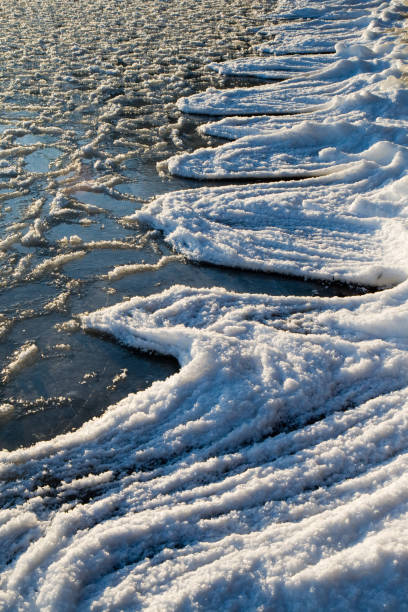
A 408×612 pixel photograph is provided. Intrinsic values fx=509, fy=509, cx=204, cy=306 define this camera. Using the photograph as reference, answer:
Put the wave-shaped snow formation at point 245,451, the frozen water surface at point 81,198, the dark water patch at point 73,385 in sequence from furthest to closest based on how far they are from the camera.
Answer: the frozen water surface at point 81,198
the dark water patch at point 73,385
the wave-shaped snow formation at point 245,451

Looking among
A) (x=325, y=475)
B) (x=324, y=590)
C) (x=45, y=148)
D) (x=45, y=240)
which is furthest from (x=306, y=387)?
(x=45, y=148)

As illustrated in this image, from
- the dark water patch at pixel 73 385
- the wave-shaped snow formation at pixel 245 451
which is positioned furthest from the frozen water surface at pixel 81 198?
the wave-shaped snow formation at pixel 245 451

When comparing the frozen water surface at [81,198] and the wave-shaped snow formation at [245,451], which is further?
the frozen water surface at [81,198]

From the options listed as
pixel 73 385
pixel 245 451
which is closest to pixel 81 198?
pixel 73 385

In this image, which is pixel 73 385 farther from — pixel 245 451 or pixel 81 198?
pixel 81 198

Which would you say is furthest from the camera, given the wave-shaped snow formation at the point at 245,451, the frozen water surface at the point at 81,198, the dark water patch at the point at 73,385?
the frozen water surface at the point at 81,198

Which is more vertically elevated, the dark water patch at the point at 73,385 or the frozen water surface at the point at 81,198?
the frozen water surface at the point at 81,198

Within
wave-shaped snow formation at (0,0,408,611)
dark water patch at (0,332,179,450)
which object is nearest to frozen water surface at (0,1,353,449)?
dark water patch at (0,332,179,450)

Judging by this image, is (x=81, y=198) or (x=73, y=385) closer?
(x=73, y=385)

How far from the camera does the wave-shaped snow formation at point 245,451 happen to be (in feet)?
6.33

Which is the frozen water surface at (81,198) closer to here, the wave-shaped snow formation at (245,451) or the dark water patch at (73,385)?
the dark water patch at (73,385)

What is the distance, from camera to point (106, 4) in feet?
46.4

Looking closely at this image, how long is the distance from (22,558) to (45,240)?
8.91 feet

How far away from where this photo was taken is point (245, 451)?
2506 millimetres
